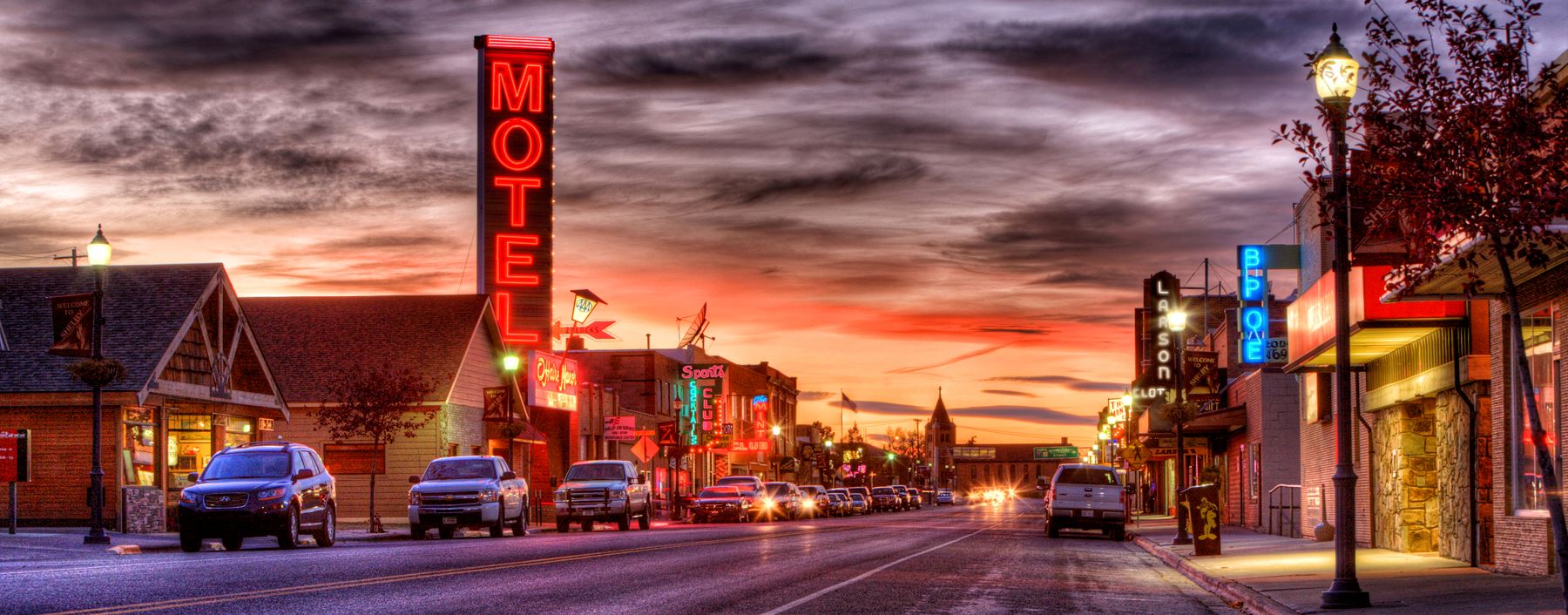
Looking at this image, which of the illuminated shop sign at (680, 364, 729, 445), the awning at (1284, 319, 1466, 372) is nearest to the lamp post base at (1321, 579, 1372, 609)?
the awning at (1284, 319, 1466, 372)

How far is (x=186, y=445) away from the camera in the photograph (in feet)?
114

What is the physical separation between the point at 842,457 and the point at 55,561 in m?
126

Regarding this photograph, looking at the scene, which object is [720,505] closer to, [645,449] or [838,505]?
[645,449]

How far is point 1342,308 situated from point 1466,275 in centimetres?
127

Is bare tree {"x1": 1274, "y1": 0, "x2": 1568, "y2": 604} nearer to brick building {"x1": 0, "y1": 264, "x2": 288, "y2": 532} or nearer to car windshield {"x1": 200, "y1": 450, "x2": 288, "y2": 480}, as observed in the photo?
car windshield {"x1": 200, "y1": 450, "x2": 288, "y2": 480}

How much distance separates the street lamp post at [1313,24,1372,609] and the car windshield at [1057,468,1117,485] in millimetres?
21389

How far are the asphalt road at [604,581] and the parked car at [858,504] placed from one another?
1807 inches

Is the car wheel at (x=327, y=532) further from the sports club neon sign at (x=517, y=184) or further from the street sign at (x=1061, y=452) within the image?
the street sign at (x=1061, y=452)

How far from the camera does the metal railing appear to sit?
34.0 m

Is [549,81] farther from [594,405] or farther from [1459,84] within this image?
[1459,84]

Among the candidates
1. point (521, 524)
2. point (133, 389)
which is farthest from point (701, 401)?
point (133, 389)

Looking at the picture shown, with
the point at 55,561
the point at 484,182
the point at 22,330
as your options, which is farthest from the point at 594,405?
the point at 55,561

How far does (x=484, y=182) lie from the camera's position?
5284 cm

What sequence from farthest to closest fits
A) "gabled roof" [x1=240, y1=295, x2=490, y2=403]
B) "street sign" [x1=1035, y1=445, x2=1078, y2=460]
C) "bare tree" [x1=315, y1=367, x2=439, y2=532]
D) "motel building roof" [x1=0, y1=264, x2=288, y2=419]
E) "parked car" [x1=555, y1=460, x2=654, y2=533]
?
1. "street sign" [x1=1035, y1=445, x2=1078, y2=460]
2. "gabled roof" [x1=240, y1=295, x2=490, y2=403]
3. "parked car" [x1=555, y1=460, x2=654, y2=533]
4. "bare tree" [x1=315, y1=367, x2=439, y2=532]
5. "motel building roof" [x1=0, y1=264, x2=288, y2=419]
